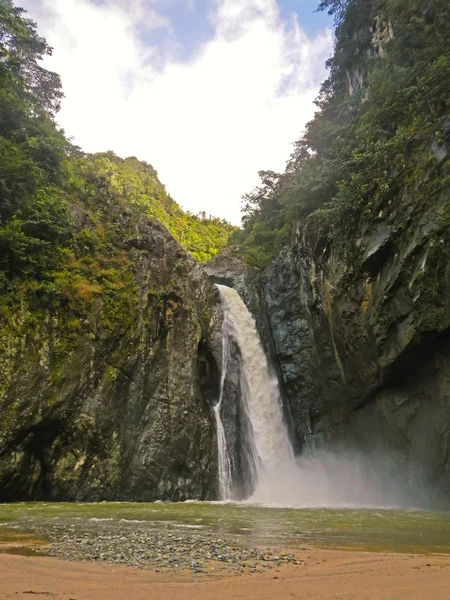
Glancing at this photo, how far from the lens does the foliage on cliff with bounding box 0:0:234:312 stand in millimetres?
14445

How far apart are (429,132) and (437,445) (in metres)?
11.0

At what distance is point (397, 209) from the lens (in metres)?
14.8

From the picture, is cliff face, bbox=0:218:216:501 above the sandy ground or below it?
above

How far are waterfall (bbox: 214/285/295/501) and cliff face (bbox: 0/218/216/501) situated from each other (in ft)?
4.09

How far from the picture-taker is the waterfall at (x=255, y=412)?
62.0ft

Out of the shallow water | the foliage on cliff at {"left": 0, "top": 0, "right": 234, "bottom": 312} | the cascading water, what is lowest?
the shallow water

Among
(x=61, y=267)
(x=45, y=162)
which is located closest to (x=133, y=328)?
(x=61, y=267)

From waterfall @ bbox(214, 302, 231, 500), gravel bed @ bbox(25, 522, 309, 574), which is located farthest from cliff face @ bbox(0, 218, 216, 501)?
gravel bed @ bbox(25, 522, 309, 574)

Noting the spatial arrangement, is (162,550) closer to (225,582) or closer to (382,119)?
(225,582)

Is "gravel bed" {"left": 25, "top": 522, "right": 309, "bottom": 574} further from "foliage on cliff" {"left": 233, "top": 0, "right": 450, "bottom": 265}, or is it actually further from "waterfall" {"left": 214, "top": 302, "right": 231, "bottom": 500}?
"foliage on cliff" {"left": 233, "top": 0, "right": 450, "bottom": 265}

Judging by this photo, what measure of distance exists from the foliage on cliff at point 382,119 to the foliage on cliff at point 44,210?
32.5 ft

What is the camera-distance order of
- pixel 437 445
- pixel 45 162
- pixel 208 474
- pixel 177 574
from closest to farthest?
pixel 177 574
pixel 437 445
pixel 208 474
pixel 45 162

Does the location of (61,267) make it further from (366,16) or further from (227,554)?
(366,16)

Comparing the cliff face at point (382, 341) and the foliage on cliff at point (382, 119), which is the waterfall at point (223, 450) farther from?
the foliage on cliff at point (382, 119)
